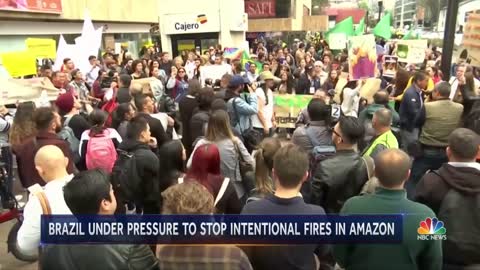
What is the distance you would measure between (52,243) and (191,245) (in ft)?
2.63

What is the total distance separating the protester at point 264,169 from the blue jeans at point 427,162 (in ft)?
9.05

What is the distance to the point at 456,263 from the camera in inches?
124

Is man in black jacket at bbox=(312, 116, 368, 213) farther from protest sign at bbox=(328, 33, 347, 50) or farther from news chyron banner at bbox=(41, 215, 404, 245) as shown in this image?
protest sign at bbox=(328, 33, 347, 50)

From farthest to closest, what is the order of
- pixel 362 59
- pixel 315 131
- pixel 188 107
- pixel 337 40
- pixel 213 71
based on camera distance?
pixel 337 40, pixel 213 71, pixel 362 59, pixel 188 107, pixel 315 131

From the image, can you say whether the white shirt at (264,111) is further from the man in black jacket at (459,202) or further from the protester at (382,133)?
the man in black jacket at (459,202)

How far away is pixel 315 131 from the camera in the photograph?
473 centimetres

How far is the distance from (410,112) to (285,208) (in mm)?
4195

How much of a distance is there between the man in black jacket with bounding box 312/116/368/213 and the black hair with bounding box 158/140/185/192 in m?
1.25

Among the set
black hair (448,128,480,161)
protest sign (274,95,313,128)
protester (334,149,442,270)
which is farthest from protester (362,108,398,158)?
protest sign (274,95,313,128)

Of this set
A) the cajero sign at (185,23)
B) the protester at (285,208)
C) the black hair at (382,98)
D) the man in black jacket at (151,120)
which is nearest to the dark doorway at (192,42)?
the cajero sign at (185,23)

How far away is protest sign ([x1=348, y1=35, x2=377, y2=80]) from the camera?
25.7ft

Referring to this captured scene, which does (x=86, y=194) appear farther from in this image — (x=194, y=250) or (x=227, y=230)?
(x=227, y=230)

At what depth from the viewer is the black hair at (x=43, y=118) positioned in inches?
179

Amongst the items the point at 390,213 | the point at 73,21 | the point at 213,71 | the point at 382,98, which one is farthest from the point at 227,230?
the point at 73,21
